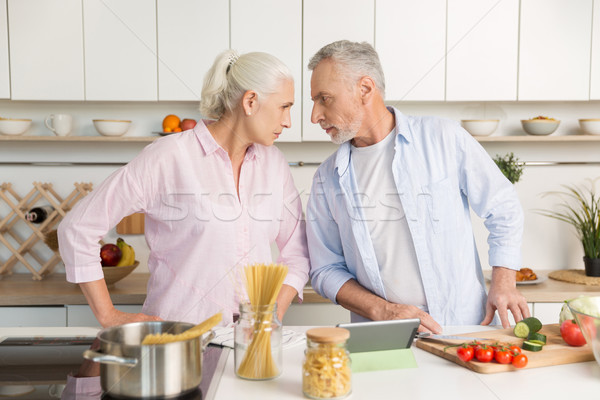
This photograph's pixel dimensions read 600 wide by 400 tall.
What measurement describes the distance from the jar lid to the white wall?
1934 mm

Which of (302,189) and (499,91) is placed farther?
(302,189)

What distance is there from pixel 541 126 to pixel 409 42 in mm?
754

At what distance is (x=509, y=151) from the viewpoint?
287 cm

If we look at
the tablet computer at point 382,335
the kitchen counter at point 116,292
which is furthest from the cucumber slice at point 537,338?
the kitchen counter at point 116,292

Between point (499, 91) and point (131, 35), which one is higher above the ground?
point (131, 35)

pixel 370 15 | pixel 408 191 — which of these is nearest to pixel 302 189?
pixel 370 15

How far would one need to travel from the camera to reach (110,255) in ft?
8.05

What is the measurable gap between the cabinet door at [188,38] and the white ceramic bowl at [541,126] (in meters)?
1.45

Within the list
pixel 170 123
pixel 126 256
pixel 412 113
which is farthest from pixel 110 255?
A: pixel 412 113

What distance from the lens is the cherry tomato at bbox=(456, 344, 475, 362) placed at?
109 cm

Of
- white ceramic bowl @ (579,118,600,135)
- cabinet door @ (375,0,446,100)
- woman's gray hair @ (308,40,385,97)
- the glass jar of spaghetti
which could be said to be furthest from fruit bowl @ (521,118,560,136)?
the glass jar of spaghetti

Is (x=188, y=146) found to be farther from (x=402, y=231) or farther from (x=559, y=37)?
(x=559, y=37)

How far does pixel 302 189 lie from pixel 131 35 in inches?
42.2

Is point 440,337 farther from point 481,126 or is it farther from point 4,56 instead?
point 4,56
